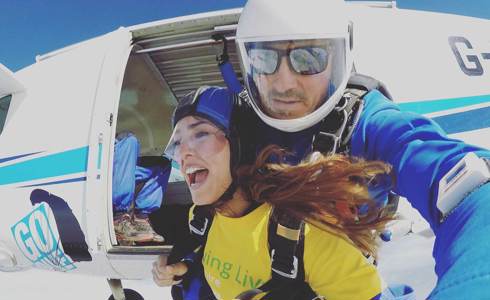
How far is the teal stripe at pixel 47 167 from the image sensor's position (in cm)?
253

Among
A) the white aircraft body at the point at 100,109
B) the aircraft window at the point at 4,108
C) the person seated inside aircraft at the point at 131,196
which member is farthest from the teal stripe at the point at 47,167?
the person seated inside aircraft at the point at 131,196

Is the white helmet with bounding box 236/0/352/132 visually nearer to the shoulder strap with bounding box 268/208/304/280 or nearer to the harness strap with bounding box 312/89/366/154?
the harness strap with bounding box 312/89/366/154

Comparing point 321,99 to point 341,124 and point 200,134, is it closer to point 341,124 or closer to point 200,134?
point 341,124

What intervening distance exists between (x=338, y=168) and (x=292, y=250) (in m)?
0.27

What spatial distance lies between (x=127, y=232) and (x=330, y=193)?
2.43 metres

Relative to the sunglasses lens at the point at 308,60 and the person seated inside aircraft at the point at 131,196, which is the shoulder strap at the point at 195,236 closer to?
the sunglasses lens at the point at 308,60

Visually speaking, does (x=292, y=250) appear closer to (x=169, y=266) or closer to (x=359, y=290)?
(x=359, y=290)

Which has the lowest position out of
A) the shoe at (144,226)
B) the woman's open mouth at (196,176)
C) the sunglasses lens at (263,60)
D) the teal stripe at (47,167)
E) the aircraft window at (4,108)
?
the shoe at (144,226)

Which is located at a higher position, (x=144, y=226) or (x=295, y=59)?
(x=295, y=59)

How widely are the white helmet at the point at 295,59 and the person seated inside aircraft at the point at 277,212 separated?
18cm

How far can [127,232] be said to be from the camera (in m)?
3.07

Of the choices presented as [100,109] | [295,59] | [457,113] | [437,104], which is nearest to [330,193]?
[295,59]

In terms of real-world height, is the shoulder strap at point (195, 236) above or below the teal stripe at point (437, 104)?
above

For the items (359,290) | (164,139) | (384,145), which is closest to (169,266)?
(359,290)
